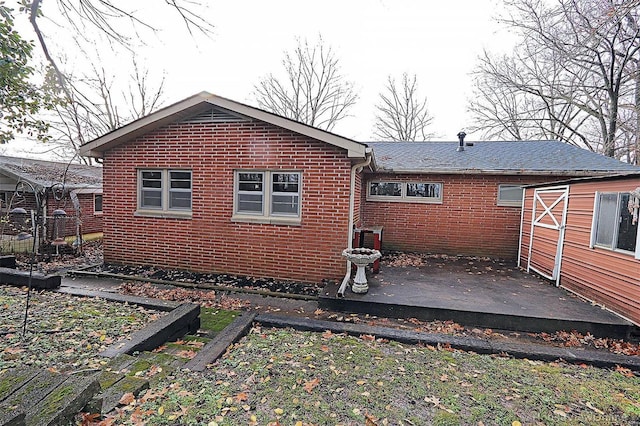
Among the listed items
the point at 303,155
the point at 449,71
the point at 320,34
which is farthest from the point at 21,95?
the point at 320,34

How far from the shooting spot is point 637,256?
14.9 ft

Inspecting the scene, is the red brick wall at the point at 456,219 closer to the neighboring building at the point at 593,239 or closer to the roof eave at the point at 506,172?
the roof eave at the point at 506,172

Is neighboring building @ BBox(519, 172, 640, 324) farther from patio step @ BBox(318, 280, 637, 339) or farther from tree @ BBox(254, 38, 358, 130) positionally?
tree @ BBox(254, 38, 358, 130)

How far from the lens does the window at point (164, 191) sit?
764 centimetres

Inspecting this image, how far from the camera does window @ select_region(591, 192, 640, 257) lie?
476cm

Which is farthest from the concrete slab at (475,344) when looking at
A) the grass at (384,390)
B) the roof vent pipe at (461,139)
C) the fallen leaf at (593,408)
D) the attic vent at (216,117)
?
the roof vent pipe at (461,139)

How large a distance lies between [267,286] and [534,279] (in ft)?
20.2

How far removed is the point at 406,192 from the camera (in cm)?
1041

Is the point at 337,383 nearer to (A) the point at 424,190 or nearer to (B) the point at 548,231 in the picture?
Answer: (B) the point at 548,231

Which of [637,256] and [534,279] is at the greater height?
[637,256]

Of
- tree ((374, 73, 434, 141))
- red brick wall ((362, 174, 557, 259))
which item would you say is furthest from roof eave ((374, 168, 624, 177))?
tree ((374, 73, 434, 141))

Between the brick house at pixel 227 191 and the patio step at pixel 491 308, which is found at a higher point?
the brick house at pixel 227 191

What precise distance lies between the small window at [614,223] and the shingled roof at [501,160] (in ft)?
13.2

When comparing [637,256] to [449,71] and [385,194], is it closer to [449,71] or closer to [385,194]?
[385,194]
